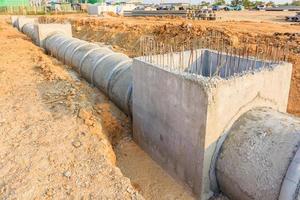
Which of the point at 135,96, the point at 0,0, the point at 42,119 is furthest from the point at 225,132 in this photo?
the point at 0,0

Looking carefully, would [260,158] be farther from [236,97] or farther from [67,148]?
[67,148]

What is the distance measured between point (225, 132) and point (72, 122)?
11.6ft

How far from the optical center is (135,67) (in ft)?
21.5

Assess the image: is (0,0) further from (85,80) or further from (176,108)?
(176,108)

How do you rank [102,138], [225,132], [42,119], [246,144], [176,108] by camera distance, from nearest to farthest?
[246,144] < [225,132] < [176,108] < [102,138] < [42,119]

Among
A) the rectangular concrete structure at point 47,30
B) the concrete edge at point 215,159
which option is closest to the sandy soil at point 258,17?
the rectangular concrete structure at point 47,30

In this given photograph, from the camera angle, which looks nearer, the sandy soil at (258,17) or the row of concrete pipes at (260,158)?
the row of concrete pipes at (260,158)

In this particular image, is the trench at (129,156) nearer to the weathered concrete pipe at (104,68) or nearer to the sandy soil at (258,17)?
the weathered concrete pipe at (104,68)

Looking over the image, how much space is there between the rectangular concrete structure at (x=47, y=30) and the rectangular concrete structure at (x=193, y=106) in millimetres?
12414

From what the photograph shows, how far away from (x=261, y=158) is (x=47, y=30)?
1594 centimetres

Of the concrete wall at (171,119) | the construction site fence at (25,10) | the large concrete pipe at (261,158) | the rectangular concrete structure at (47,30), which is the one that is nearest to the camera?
the large concrete pipe at (261,158)

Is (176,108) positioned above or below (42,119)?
above

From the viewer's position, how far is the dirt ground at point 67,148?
176 inches

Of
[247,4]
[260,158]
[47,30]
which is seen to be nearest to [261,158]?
[260,158]
